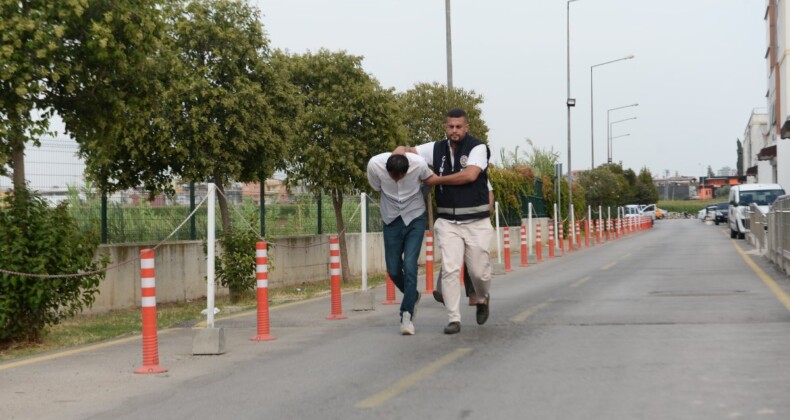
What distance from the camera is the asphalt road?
6.30m

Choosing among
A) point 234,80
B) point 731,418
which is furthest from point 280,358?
point 234,80

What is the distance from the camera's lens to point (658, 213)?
11131cm

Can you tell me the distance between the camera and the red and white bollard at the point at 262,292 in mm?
10047

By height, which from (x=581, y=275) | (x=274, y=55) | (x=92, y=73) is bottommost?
(x=581, y=275)

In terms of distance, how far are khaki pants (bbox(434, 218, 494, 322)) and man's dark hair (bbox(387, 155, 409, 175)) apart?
0.67 meters

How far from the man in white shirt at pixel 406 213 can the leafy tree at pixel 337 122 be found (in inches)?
403

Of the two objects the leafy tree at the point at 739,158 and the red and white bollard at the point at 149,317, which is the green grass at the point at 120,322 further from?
the leafy tree at the point at 739,158

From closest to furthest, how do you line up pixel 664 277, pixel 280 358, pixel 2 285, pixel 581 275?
pixel 280 358 < pixel 2 285 < pixel 664 277 < pixel 581 275

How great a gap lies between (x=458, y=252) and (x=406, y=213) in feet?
2.15

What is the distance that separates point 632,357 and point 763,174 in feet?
266

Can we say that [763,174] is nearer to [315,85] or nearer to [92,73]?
[315,85]

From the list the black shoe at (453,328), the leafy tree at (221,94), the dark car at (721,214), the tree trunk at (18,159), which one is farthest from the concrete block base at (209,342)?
the dark car at (721,214)

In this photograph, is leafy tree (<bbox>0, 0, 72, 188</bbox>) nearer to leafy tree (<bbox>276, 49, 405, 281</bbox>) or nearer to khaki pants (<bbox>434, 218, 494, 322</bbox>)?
khaki pants (<bbox>434, 218, 494, 322</bbox>)

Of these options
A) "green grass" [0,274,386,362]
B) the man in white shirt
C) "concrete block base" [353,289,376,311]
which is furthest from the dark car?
the man in white shirt
